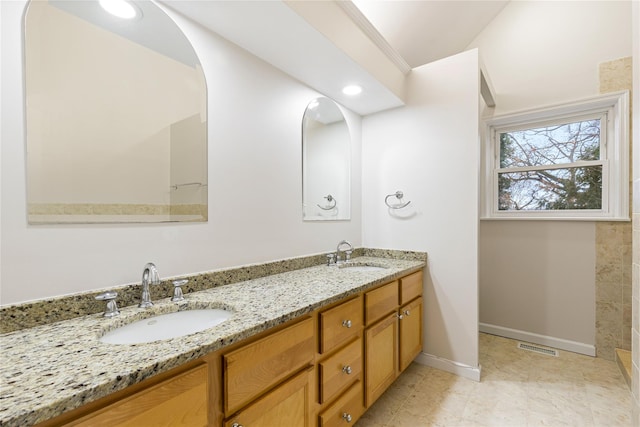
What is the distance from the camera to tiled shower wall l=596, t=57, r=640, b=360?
2.21 metres

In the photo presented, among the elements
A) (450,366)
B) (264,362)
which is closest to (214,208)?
(264,362)

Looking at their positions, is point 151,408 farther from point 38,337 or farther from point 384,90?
point 384,90

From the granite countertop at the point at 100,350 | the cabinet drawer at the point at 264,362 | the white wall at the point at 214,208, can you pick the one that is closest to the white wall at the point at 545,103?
the white wall at the point at 214,208

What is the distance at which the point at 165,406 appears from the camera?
0.68 m

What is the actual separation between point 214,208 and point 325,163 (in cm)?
99

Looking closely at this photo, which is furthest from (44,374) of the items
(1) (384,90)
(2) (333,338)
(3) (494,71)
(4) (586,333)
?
(3) (494,71)

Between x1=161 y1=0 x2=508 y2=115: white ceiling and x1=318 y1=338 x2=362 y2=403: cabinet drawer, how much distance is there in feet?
5.06

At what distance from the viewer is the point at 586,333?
7.74 ft

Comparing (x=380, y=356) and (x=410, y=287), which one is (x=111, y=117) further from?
(x=410, y=287)

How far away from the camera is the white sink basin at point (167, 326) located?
922 millimetres

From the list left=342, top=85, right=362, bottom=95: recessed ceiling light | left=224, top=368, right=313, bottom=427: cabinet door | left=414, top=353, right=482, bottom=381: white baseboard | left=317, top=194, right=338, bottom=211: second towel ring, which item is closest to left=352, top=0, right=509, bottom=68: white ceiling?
left=342, top=85, right=362, bottom=95: recessed ceiling light

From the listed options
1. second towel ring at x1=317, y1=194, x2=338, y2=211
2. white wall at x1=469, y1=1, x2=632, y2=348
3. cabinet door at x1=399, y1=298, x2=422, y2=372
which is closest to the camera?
cabinet door at x1=399, y1=298, x2=422, y2=372

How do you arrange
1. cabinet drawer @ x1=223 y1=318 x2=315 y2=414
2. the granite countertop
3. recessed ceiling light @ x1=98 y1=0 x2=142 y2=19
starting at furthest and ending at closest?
recessed ceiling light @ x1=98 y1=0 x2=142 y2=19, cabinet drawer @ x1=223 y1=318 x2=315 y2=414, the granite countertop

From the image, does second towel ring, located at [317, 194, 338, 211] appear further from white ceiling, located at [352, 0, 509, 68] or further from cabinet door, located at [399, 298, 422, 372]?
white ceiling, located at [352, 0, 509, 68]
